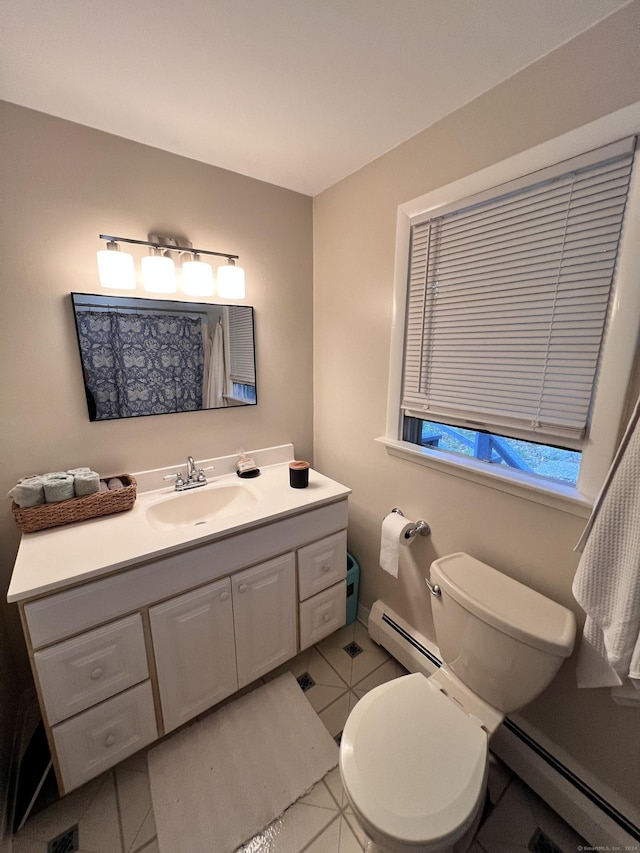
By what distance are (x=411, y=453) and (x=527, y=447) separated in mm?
427

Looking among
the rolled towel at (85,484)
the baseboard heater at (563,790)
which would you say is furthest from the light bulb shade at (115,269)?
the baseboard heater at (563,790)

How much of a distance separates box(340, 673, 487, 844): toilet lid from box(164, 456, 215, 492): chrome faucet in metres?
1.06

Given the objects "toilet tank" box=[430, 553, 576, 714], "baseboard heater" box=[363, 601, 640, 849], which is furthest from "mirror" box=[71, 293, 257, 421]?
"baseboard heater" box=[363, 601, 640, 849]

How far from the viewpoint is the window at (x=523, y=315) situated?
2.93 feet

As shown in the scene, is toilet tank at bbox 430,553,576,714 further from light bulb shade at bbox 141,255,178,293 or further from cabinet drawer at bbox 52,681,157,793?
light bulb shade at bbox 141,255,178,293

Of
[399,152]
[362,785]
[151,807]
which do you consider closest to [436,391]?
[399,152]

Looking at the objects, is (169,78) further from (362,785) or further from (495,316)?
→ (362,785)

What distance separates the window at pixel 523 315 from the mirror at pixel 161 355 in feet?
2.53

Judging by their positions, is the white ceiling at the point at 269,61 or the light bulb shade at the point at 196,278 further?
the light bulb shade at the point at 196,278

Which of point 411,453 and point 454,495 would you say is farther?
point 411,453

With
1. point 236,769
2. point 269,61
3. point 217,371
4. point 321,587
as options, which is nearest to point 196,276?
point 217,371

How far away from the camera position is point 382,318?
4.99 feet

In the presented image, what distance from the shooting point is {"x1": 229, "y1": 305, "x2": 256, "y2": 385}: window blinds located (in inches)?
64.3

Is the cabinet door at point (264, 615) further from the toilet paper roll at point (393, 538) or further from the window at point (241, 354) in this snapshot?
the window at point (241, 354)
